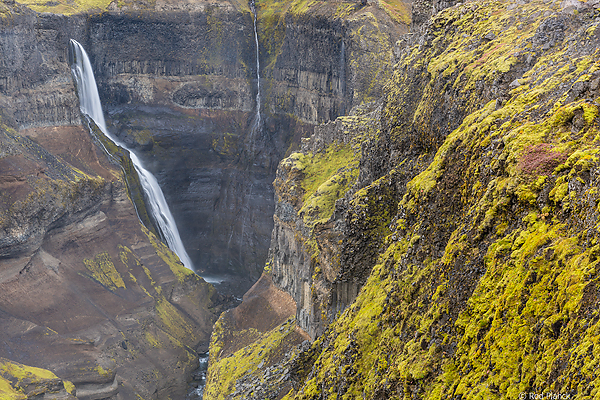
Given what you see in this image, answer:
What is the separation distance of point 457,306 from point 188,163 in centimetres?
6391

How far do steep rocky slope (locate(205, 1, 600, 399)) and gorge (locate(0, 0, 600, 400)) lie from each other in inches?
2.3

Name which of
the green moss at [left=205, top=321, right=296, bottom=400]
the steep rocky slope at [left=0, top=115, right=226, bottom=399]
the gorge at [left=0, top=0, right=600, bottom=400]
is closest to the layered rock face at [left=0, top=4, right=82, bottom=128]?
the gorge at [left=0, top=0, right=600, bottom=400]

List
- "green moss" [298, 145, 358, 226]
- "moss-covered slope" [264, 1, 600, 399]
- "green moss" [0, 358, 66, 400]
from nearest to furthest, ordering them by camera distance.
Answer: "moss-covered slope" [264, 1, 600, 399]
"green moss" [298, 145, 358, 226]
"green moss" [0, 358, 66, 400]

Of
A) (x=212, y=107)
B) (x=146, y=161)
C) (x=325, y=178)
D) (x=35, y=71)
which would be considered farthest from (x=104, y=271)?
(x=212, y=107)

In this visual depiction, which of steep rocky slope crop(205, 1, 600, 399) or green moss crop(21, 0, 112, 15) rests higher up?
green moss crop(21, 0, 112, 15)

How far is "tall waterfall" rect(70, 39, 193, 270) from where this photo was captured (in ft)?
202

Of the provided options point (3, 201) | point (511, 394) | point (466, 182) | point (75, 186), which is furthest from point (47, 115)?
point (511, 394)

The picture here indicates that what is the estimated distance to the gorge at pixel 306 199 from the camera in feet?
32.1

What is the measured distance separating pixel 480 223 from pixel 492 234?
1.48 feet

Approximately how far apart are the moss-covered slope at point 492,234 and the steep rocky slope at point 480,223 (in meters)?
0.04

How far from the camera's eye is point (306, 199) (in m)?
37.5

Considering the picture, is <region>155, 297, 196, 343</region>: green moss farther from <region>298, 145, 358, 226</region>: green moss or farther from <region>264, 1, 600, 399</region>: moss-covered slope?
<region>264, 1, 600, 399</region>: moss-covered slope

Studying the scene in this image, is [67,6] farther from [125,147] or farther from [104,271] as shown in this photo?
[104,271]

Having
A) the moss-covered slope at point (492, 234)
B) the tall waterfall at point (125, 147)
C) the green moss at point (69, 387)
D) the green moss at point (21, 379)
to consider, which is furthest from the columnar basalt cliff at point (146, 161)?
the moss-covered slope at point (492, 234)
